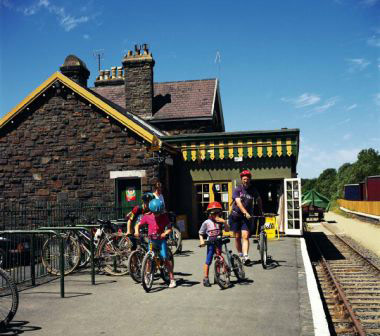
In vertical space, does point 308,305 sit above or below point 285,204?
below

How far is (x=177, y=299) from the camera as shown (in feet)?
22.0

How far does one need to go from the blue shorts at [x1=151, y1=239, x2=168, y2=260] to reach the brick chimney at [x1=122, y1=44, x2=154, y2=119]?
1582 cm

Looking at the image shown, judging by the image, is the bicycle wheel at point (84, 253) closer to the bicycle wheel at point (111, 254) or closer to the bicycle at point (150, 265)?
the bicycle wheel at point (111, 254)

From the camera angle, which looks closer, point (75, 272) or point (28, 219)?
point (75, 272)

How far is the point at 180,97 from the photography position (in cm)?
2442

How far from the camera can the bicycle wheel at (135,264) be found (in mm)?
7926

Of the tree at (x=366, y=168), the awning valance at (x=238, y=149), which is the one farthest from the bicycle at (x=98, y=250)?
the tree at (x=366, y=168)

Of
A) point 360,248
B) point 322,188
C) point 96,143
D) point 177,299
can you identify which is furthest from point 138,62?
point 322,188

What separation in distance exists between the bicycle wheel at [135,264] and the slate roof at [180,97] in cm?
1486

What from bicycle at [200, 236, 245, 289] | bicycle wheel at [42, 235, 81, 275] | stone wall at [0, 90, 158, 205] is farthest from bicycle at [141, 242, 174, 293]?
stone wall at [0, 90, 158, 205]

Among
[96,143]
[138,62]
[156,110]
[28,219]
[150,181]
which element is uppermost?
[138,62]

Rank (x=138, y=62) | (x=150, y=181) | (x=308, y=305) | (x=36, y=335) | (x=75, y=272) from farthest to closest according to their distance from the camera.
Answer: (x=138, y=62), (x=150, y=181), (x=75, y=272), (x=308, y=305), (x=36, y=335)

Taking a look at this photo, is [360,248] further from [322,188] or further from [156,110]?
[322,188]

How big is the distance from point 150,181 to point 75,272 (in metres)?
5.79
